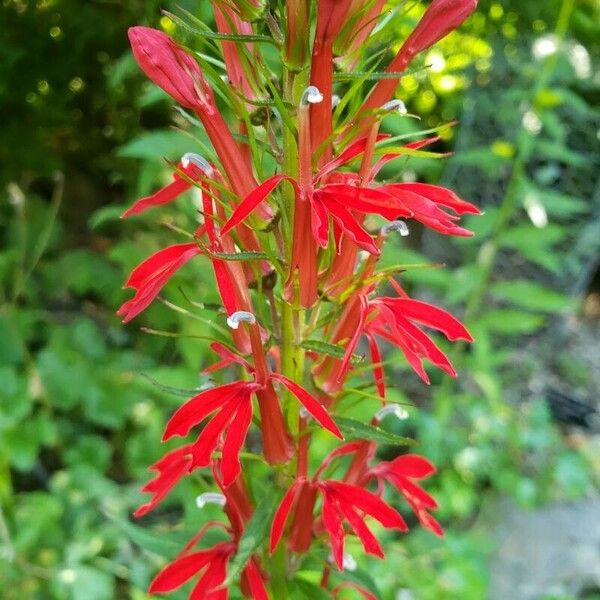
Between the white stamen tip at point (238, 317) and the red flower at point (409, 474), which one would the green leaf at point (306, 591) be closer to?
the red flower at point (409, 474)

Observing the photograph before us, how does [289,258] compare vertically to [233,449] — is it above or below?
above

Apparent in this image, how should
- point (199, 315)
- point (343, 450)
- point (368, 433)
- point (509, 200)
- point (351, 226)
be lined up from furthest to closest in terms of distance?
point (509, 200), point (199, 315), point (343, 450), point (368, 433), point (351, 226)

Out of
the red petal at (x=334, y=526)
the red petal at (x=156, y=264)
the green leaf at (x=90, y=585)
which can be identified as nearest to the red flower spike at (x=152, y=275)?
the red petal at (x=156, y=264)

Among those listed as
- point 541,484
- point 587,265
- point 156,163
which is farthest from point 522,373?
point 156,163

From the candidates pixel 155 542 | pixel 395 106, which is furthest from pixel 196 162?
pixel 155 542

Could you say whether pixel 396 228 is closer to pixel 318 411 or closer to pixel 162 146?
pixel 318 411

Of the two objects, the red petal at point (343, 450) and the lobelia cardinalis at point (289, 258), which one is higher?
the lobelia cardinalis at point (289, 258)
